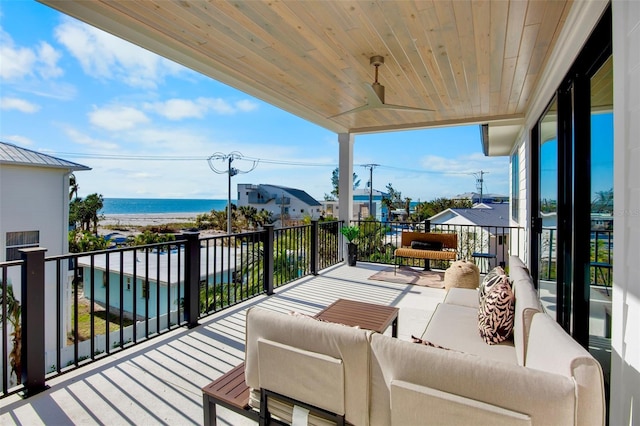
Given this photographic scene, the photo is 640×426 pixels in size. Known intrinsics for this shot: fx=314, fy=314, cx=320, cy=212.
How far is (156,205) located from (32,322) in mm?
79382

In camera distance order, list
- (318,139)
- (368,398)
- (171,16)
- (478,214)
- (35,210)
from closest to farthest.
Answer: (368,398), (171,16), (35,210), (478,214), (318,139)

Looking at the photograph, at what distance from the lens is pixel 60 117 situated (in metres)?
24.1

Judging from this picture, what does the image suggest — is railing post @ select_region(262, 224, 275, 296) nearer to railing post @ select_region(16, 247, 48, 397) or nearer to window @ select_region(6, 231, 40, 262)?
railing post @ select_region(16, 247, 48, 397)

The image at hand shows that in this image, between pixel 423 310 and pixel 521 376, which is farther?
pixel 423 310

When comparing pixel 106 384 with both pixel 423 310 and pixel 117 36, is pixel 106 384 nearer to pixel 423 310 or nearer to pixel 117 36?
pixel 117 36

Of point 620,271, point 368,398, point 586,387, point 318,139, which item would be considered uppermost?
point 318,139

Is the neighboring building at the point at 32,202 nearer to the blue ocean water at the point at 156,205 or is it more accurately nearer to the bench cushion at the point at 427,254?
the bench cushion at the point at 427,254

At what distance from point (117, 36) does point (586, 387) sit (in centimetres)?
365

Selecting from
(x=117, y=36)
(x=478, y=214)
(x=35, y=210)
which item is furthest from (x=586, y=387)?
(x=478, y=214)

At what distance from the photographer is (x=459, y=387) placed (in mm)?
957

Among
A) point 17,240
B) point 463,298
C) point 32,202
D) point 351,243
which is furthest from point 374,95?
point 17,240

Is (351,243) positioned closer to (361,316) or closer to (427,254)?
(427,254)

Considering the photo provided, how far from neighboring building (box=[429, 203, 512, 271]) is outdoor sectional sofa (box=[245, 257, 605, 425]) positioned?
4.88 m

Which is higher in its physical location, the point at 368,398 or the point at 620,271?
the point at 620,271
